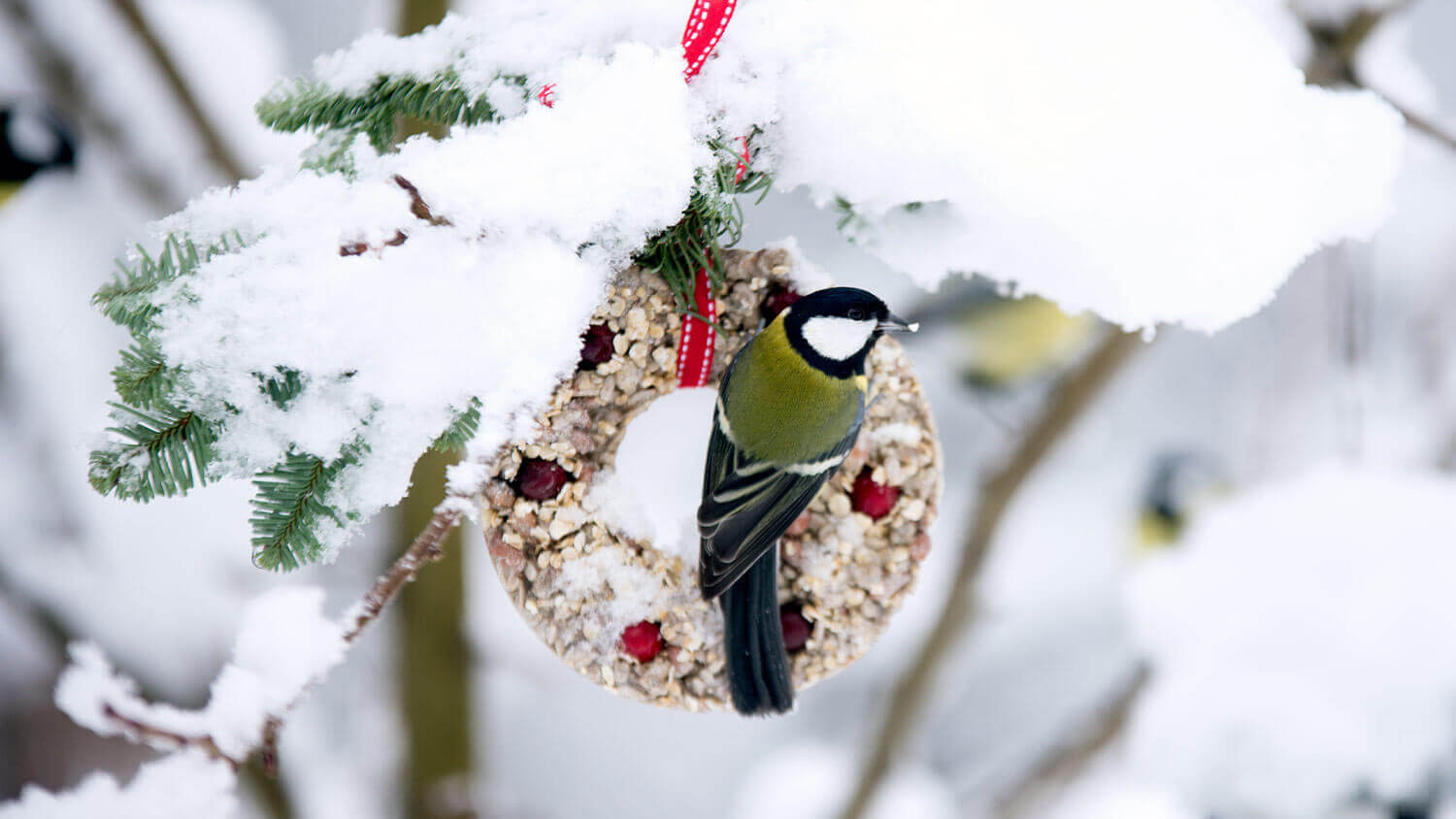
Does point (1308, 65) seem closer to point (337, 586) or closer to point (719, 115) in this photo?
point (719, 115)

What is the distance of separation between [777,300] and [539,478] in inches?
8.7

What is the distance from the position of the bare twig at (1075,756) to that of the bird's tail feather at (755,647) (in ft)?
3.22

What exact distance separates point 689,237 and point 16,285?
4.75 feet

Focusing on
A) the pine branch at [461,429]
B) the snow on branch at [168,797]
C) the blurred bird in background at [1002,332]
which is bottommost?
the blurred bird in background at [1002,332]

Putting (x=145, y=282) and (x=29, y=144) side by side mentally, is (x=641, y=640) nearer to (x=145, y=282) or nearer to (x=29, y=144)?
(x=145, y=282)

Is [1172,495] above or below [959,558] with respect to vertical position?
below

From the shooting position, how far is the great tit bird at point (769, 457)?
2.03 feet

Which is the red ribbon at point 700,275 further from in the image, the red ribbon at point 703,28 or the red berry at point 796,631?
the red berry at point 796,631

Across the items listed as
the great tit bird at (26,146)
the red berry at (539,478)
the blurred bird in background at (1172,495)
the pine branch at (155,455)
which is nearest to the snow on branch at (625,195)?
the pine branch at (155,455)

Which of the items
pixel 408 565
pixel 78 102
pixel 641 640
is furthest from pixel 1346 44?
pixel 78 102

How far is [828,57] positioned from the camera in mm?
536

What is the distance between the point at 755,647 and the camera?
0.65 meters

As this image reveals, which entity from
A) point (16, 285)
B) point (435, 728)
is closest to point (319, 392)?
point (435, 728)

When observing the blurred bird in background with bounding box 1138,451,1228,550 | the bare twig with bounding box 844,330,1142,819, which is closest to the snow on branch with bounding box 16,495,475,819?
the bare twig with bounding box 844,330,1142,819
